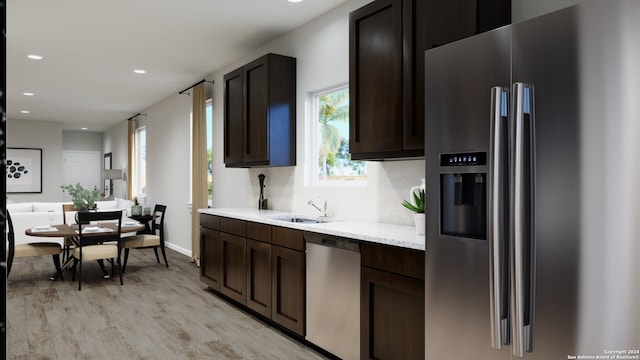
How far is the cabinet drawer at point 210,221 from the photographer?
171 inches

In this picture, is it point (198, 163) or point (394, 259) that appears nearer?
point (394, 259)

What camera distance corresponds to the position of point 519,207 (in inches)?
57.2

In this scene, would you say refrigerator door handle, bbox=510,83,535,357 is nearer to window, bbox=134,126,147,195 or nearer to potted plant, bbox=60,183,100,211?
potted plant, bbox=60,183,100,211

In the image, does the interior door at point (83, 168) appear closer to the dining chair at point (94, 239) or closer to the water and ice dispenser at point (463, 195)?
the dining chair at point (94, 239)

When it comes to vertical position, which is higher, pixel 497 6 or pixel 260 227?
pixel 497 6

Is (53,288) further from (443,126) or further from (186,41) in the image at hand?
(443,126)

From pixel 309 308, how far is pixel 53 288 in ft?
11.1

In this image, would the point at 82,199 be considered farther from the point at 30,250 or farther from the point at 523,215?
the point at 523,215

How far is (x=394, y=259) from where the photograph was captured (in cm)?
233

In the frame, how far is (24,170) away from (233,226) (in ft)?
29.5

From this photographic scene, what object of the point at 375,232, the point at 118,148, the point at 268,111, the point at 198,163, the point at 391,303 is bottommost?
the point at 391,303

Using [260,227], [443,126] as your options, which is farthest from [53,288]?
[443,126]

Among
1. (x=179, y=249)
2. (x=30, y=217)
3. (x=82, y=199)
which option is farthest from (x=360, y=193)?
(x=30, y=217)

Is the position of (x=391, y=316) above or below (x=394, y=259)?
below
